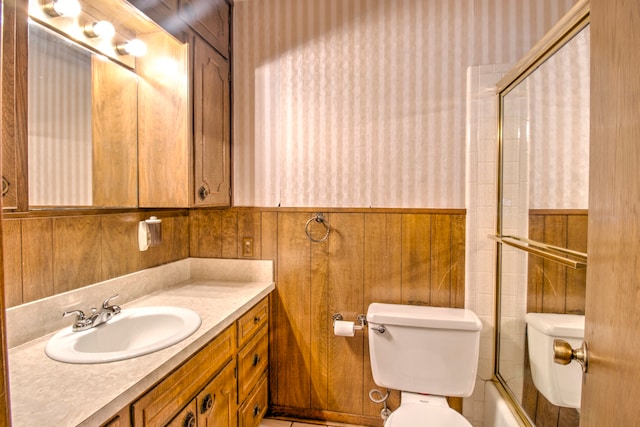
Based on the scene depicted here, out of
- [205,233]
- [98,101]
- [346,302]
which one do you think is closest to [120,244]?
[205,233]

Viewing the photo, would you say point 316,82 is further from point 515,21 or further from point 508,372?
point 508,372

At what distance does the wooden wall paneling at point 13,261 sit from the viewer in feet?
3.62

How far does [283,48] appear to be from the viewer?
195 cm

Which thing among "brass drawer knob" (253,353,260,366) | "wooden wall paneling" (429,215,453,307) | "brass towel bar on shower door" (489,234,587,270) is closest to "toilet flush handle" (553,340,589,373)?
"brass towel bar on shower door" (489,234,587,270)

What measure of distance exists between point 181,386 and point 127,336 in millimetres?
438

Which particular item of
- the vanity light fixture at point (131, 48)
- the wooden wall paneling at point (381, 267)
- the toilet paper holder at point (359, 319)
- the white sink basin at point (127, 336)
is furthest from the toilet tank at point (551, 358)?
the vanity light fixture at point (131, 48)

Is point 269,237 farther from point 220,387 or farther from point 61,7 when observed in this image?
point 61,7

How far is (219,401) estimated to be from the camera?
1344mm

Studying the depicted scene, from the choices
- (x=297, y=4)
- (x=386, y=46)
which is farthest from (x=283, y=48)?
(x=386, y=46)

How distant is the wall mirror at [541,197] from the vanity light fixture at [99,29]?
1.72 meters

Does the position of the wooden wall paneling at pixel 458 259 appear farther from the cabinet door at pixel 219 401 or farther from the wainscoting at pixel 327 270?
the cabinet door at pixel 219 401

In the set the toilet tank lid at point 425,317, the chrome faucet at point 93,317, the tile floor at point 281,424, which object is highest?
the chrome faucet at point 93,317

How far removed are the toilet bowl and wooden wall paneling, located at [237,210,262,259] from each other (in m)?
1.08

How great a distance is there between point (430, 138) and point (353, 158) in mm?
431
